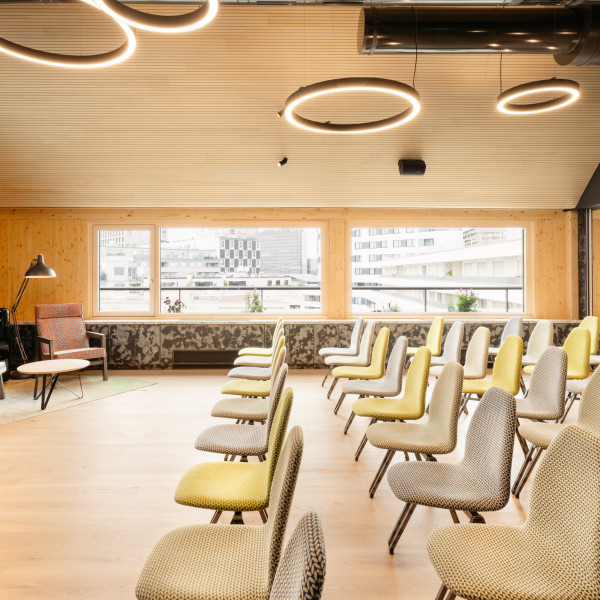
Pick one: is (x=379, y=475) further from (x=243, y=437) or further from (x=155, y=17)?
(x=155, y=17)

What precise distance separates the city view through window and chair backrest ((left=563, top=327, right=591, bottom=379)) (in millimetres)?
4339

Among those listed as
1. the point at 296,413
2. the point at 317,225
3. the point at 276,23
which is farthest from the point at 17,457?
the point at 317,225

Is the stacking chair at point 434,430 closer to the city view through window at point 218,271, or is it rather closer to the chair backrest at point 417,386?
the chair backrest at point 417,386

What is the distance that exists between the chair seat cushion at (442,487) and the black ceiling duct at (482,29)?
3610 millimetres

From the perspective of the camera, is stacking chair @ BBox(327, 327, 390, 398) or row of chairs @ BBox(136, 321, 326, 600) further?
stacking chair @ BBox(327, 327, 390, 398)

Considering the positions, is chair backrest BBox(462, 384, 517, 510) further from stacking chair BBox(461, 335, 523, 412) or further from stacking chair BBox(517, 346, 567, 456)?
stacking chair BBox(461, 335, 523, 412)

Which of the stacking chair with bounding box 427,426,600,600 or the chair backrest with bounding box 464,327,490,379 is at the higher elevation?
the chair backrest with bounding box 464,327,490,379

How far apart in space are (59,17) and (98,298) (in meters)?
4.34

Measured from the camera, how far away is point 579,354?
4.20 meters

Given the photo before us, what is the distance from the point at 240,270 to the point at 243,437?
222 inches

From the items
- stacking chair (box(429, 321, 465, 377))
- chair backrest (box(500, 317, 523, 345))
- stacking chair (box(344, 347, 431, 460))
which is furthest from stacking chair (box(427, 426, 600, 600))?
chair backrest (box(500, 317, 523, 345))

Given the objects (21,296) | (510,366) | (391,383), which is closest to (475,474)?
(510,366)

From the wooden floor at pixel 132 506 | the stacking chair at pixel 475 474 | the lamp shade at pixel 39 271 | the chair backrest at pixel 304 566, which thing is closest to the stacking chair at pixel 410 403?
the wooden floor at pixel 132 506

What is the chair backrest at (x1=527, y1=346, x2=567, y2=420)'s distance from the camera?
3127 millimetres
